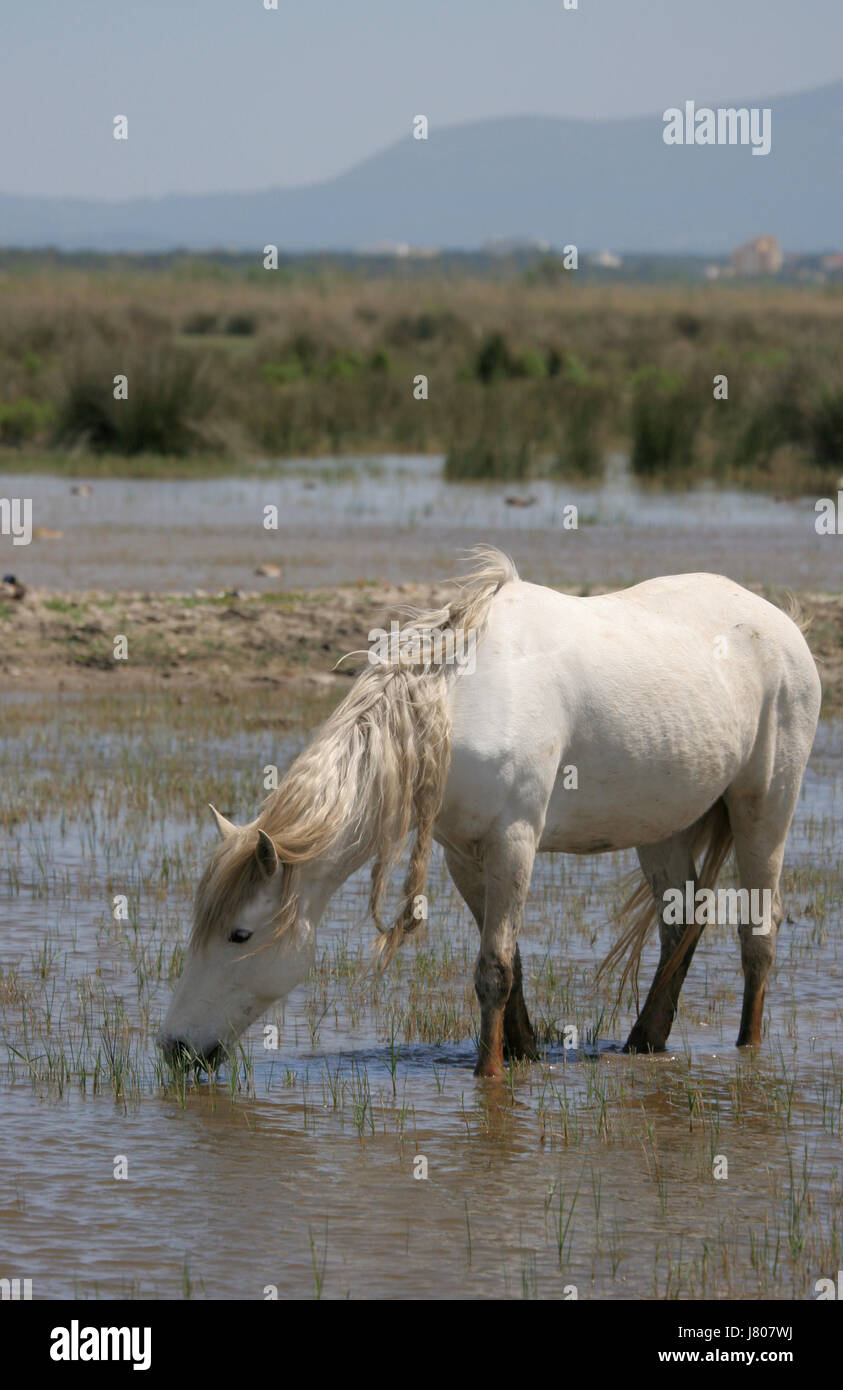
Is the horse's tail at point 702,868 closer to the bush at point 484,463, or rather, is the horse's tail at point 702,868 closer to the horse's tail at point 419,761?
the horse's tail at point 419,761

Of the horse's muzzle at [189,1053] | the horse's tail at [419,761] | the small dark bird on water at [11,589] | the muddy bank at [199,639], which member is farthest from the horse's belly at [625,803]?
the small dark bird on water at [11,589]

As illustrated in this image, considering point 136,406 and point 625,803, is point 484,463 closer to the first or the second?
point 136,406

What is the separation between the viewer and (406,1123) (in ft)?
18.0

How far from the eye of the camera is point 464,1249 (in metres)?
4.55

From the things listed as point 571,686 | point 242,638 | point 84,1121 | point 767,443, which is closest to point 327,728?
point 571,686

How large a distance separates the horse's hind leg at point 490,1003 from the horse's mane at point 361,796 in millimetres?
316

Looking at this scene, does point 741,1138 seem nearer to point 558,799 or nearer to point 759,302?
point 558,799

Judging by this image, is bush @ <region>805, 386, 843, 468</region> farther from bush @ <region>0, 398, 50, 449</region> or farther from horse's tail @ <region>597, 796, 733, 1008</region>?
horse's tail @ <region>597, 796, 733, 1008</region>

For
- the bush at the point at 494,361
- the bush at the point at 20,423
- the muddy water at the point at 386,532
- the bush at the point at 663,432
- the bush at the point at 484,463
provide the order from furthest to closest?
the bush at the point at 494,361 < the bush at the point at 20,423 < the bush at the point at 663,432 < the bush at the point at 484,463 < the muddy water at the point at 386,532

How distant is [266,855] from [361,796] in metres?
0.32

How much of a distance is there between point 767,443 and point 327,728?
21.3 meters

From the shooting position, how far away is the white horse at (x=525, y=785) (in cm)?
529

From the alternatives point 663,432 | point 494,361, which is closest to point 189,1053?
point 663,432
